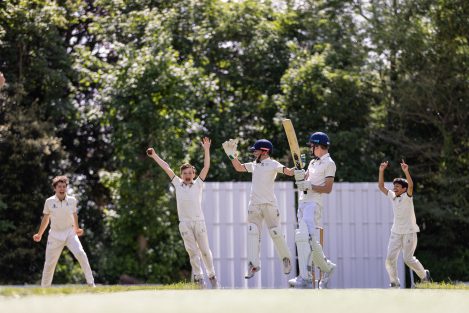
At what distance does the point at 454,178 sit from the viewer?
80.9 ft

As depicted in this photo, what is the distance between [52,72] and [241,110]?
4.93 metres

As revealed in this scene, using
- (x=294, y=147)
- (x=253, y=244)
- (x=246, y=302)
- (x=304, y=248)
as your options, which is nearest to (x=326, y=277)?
(x=304, y=248)

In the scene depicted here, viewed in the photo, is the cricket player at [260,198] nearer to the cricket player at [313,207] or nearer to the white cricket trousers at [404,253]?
the cricket player at [313,207]

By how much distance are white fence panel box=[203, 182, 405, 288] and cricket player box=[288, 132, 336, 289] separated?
882 cm

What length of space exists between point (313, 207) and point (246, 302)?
5.23 meters

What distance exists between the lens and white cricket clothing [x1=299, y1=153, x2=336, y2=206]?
12898mm

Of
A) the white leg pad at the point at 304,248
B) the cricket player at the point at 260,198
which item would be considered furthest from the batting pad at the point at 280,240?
the white leg pad at the point at 304,248

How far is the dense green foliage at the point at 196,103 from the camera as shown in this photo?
23.8 metres

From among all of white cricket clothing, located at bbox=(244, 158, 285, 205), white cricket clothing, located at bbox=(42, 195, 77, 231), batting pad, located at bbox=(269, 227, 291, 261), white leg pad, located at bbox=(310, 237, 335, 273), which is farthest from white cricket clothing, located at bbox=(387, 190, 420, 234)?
white cricket clothing, located at bbox=(42, 195, 77, 231)

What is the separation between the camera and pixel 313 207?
507 inches

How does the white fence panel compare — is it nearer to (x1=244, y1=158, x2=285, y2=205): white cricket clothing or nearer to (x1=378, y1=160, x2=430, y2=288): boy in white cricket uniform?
(x1=378, y1=160, x2=430, y2=288): boy in white cricket uniform

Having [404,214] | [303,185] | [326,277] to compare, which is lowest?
[326,277]

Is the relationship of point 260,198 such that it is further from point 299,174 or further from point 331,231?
point 331,231

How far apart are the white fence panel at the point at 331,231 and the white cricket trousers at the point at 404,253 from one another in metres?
6.09
